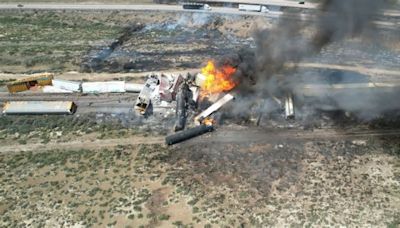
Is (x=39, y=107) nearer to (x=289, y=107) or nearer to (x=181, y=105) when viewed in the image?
(x=181, y=105)

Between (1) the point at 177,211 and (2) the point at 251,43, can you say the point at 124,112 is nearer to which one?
(1) the point at 177,211

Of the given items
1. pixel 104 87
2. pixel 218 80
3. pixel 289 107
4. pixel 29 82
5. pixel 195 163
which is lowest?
pixel 195 163

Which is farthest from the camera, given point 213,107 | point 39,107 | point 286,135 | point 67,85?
point 67,85

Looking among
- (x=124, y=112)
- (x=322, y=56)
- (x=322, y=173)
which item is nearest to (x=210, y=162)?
(x=322, y=173)

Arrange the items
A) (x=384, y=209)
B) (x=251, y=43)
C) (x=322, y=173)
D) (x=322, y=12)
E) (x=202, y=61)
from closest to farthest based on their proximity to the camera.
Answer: (x=384, y=209) < (x=322, y=173) < (x=322, y=12) < (x=202, y=61) < (x=251, y=43)

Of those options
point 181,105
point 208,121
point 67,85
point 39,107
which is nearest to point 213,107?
point 208,121

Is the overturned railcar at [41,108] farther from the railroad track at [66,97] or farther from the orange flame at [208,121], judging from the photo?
the orange flame at [208,121]

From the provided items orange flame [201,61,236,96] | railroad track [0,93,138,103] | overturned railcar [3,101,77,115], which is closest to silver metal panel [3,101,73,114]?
overturned railcar [3,101,77,115]
